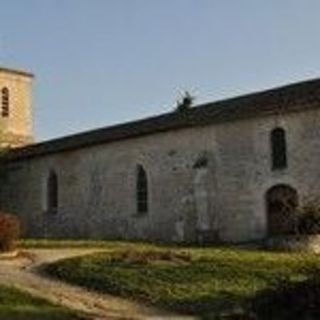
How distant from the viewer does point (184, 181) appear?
1629 inches

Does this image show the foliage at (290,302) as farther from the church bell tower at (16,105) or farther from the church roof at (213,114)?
the church bell tower at (16,105)

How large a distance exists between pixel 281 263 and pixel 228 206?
11.1 meters

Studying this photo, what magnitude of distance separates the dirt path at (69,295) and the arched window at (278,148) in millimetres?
11546

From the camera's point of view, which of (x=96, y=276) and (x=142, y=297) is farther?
(x=96, y=276)

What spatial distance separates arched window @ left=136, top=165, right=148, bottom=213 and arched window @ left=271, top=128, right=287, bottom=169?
22.4ft

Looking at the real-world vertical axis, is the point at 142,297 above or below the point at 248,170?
below

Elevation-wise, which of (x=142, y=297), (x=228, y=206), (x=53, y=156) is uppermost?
(x=53, y=156)

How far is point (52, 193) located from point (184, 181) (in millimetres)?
9732

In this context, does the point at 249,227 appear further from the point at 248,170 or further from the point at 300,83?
the point at 300,83

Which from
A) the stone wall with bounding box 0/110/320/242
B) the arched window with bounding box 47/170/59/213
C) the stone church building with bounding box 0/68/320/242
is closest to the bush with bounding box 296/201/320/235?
the stone church building with bounding box 0/68/320/242

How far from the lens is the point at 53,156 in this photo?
48500 mm

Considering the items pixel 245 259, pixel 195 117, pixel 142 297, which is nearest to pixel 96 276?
pixel 142 297

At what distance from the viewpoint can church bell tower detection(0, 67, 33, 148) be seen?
196 feet

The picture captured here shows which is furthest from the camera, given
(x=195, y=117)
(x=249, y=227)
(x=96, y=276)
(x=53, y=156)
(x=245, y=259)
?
(x=53, y=156)
